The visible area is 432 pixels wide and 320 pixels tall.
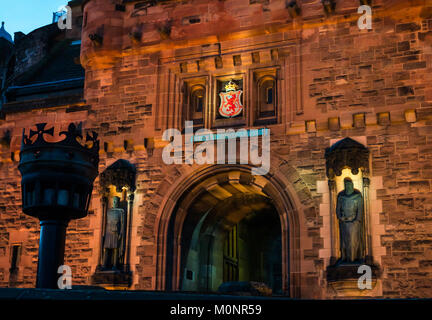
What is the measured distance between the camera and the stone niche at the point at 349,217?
12469mm

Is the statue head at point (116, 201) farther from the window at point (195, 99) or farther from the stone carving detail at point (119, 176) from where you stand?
the window at point (195, 99)

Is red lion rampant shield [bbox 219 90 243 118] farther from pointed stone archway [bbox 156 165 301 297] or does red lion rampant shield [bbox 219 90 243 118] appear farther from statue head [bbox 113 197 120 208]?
statue head [bbox 113 197 120 208]

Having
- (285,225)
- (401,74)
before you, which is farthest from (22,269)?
(401,74)

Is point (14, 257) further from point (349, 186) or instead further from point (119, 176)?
point (349, 186)

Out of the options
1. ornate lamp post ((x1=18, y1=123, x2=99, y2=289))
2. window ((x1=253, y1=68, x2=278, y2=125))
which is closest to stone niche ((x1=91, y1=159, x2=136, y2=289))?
window ((x1=253, y1=68, x2=278, y2=125))

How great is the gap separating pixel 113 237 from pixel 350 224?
5.29 metres

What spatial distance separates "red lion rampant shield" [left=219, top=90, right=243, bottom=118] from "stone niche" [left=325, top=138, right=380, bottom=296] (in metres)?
2.51

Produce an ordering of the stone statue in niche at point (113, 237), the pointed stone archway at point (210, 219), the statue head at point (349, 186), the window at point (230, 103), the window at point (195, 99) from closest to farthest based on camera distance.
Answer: the statue head at point (349, 186) < the pointed stone archway at point (210, 219) < the stone statue in niche at point (113, 237) < the window at point (230, 103) < the window at point (195, 99)

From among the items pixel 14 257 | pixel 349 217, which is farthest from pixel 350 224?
pixel 14 257

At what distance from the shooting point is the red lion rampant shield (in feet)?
49.1

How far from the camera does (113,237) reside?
1466 cm

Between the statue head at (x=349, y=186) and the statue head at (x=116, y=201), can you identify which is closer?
the statue head at (x=349, y=186)

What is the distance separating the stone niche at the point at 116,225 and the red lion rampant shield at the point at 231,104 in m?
2.51

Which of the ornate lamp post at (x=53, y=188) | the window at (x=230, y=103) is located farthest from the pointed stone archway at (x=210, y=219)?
the ornate lamp post at (x=53, y=188)
